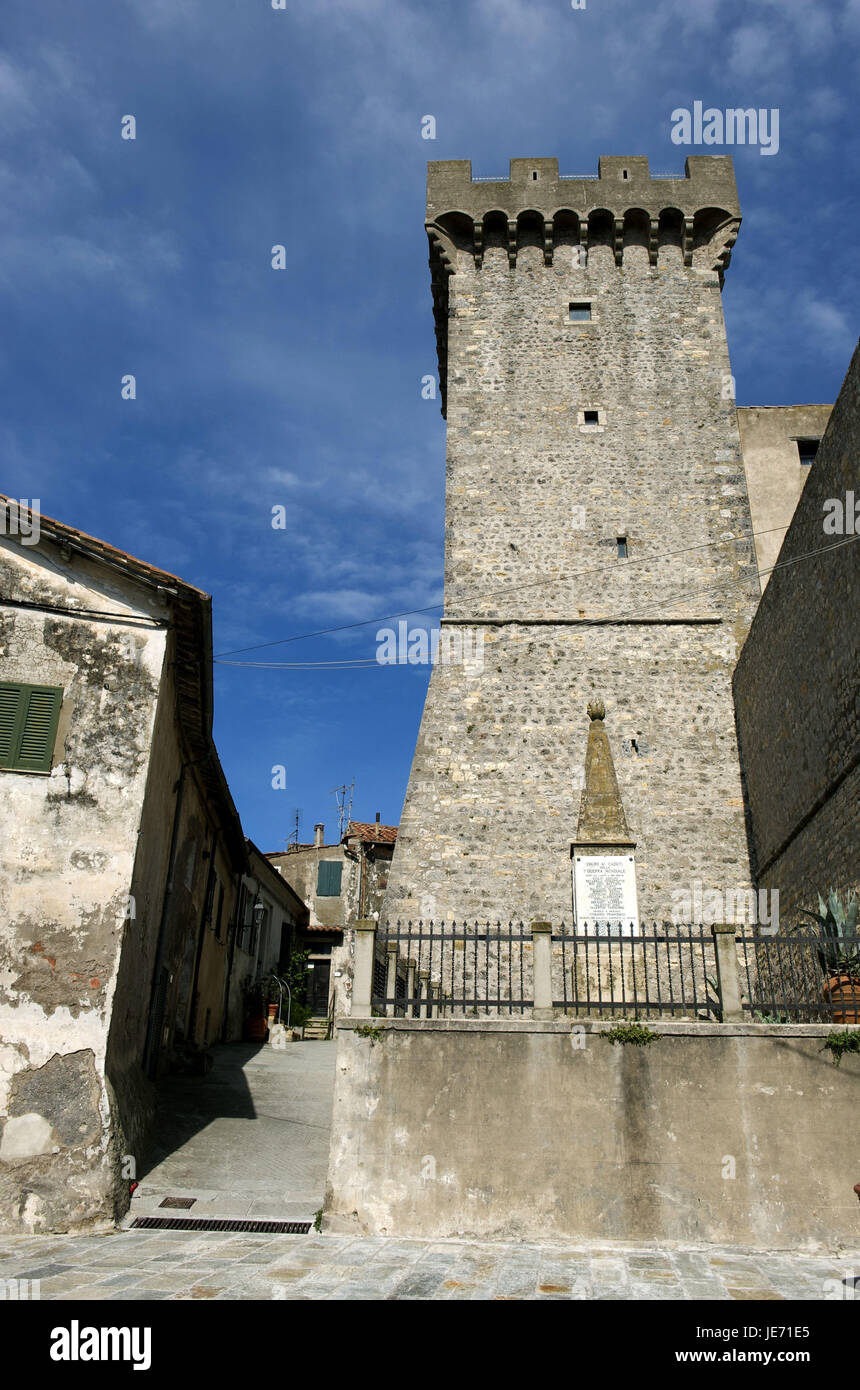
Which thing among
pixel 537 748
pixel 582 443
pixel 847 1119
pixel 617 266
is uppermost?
pixel 617 266

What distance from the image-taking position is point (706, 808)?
15086 millimetres

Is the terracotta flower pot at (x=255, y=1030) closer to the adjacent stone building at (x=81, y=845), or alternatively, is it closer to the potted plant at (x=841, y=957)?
the adjacent stone building at (x=81, y=845)

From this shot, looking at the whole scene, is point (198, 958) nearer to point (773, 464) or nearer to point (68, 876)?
point (68, 876)

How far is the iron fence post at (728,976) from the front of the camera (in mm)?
7980

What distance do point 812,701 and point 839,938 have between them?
14.4 feet

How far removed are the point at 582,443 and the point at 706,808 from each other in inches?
306

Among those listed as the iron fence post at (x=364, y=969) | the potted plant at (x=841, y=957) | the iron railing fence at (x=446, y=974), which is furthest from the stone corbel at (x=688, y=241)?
the iron fence post at (x=364, y=969)

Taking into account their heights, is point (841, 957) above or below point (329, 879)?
below

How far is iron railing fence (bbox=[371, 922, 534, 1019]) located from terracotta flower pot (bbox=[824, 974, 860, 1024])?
2705 millimetres

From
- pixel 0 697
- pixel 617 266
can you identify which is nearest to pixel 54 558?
pixel 0 697

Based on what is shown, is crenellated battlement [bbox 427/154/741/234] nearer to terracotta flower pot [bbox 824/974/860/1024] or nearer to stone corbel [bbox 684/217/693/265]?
stone corbel [bbox 684/217/693/265]

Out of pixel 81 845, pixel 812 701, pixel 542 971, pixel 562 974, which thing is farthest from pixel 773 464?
pixel 81 845

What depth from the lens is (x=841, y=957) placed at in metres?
8.63
